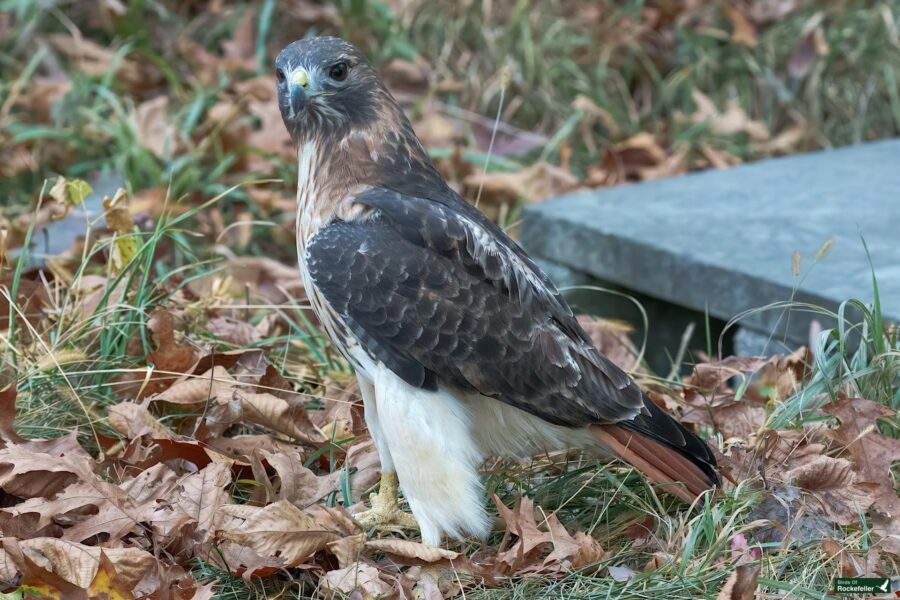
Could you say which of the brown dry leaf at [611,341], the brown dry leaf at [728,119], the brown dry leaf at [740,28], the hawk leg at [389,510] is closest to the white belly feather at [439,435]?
the hawk leg at [389,510]

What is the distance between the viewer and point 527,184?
6.43m

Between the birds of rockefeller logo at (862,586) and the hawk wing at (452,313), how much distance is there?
2.13 ft

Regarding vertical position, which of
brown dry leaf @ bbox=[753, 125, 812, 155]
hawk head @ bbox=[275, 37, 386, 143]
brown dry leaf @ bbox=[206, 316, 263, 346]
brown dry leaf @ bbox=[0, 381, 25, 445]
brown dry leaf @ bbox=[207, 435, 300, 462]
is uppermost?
hawk head @ bbox=[275, 37, 386, 143]

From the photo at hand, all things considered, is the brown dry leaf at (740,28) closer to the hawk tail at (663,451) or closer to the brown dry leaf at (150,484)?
the hawk tail at (663,451)

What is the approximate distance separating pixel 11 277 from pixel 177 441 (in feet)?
3.84

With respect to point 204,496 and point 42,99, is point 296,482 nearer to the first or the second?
point 204,496

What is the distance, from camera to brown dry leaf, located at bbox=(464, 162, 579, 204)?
634cm

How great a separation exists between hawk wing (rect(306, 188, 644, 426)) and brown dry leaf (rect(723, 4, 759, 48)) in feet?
15.5

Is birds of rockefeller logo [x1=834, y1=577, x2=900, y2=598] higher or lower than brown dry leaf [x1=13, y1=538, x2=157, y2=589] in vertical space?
lower

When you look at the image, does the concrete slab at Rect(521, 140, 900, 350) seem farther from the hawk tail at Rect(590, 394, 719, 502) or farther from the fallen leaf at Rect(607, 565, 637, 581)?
the fallen leaf at Rect(607, 565, 637, 581)

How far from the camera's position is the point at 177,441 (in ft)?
11.5

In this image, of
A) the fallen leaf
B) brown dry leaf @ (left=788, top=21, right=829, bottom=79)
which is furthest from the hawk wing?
brown dry leaf @ (left=788, top=21, right=829, bottom=79)

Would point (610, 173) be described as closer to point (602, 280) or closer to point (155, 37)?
point (602, 280)

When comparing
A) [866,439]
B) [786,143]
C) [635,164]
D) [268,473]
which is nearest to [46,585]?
[268,473]
